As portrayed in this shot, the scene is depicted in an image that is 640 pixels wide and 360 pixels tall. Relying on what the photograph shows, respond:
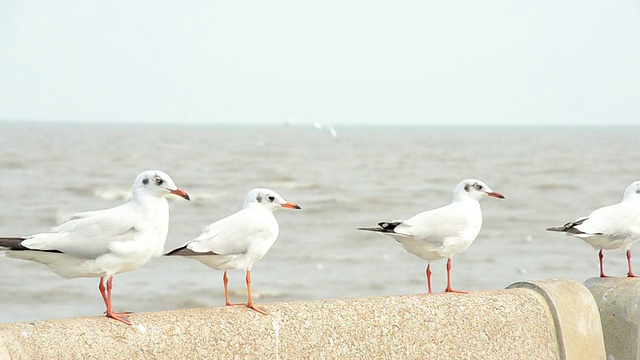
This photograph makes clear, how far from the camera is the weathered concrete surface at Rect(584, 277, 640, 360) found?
6383 mm

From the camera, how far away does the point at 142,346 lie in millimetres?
4820

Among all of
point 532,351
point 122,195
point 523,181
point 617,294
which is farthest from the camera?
point 523,181

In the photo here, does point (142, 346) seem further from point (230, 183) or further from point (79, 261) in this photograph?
point (230, 183)

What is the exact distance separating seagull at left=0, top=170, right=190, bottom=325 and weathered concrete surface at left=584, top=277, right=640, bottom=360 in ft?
10.6

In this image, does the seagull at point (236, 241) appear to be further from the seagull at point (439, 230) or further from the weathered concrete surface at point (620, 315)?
the weathered concrete surface at point (620, 315)

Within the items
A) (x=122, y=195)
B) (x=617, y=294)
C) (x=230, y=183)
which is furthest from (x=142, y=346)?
(x=230, y=183)

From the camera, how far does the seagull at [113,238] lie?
4879 mm

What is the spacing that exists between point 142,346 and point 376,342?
4.62 feet

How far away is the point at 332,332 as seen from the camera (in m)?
5.36

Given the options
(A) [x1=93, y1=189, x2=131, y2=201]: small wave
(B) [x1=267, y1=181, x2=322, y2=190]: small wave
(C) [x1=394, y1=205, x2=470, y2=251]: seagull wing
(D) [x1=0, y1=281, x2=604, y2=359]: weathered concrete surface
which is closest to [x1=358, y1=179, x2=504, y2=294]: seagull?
(C) [x1=394, y1=205, x2=470, y2=251]: seagull wing

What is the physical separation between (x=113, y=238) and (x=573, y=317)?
3000 millimetres

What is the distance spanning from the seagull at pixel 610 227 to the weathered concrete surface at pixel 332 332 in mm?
486

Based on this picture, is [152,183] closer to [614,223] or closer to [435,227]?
[435,227]

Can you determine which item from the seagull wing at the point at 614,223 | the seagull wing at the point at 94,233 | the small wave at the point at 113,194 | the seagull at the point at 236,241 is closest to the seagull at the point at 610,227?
the seagull wing at the point at 614,223
